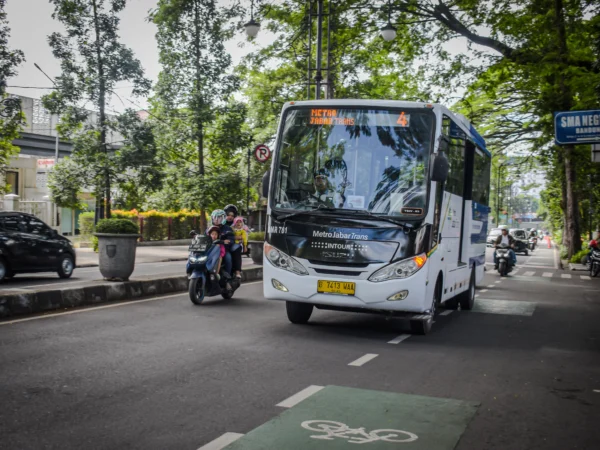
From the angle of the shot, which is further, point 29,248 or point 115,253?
point 29,248

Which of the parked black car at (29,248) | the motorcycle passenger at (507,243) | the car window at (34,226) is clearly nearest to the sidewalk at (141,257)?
the parked black car at (29,248)

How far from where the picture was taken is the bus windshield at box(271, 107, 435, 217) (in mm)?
9539

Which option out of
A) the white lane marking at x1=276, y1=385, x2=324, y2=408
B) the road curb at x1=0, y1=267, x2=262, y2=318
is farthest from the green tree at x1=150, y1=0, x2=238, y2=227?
the white lane marking at x1=276, y1=385, x2=324, y2=408

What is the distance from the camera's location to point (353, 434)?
5.03 m

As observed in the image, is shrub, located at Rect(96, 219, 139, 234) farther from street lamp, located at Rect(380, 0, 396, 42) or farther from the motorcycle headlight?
street lamp, located at Rect(380, 0, 396, 42)

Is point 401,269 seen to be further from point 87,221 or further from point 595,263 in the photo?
point 87,221

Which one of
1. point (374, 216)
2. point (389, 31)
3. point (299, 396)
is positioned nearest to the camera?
point (299, 396)

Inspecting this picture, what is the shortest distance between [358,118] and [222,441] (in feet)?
20.1

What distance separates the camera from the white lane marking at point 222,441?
180 inches

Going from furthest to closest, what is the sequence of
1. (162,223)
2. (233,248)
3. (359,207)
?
(162,223)
(233,248)
(359,207)

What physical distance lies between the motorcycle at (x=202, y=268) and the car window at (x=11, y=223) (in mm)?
6039

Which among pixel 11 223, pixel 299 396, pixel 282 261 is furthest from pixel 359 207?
pixel 11 223

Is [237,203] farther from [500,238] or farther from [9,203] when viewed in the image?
[500,238]

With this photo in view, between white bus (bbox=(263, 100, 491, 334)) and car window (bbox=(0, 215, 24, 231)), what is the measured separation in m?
8.96
